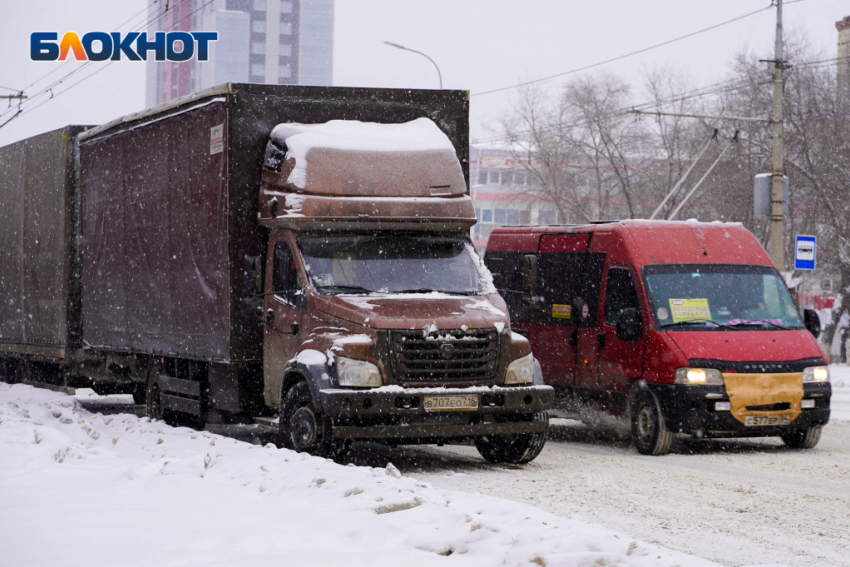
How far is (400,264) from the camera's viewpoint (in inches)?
435

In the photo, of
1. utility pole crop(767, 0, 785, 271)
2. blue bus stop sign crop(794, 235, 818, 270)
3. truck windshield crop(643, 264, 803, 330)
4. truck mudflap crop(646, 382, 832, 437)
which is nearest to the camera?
truck mudflap crop(646, 382, 832, 437)

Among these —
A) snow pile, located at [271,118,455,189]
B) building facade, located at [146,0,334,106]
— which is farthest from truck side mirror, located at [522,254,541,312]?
building facade, located at [146,0,334,106]

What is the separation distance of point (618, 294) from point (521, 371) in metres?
A: 2.78

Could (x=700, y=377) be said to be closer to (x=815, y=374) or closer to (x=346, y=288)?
(x=815, y=374)

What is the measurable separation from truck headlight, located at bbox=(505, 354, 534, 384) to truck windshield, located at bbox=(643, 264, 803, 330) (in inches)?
84.6

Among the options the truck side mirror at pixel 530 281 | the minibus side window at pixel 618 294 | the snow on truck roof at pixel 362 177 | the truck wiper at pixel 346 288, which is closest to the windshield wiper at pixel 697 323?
the minibus side window at pixel 618 294

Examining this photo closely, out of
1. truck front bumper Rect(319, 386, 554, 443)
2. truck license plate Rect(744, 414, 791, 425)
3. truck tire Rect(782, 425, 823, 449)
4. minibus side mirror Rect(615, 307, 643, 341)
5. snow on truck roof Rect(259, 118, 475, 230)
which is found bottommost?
truck tire Rect(782, 425, 823, 449)

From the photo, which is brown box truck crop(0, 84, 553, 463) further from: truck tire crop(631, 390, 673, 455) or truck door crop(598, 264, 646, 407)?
truck door crop(598, 264, 646, 407)

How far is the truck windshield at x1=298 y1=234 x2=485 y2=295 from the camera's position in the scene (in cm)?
1085

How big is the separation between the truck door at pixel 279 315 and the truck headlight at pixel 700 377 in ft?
12.7

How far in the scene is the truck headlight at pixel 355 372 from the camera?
33.3ft

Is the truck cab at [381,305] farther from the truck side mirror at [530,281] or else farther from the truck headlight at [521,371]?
the truck side mirror at [530,281]

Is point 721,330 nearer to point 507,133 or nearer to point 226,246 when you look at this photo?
→ point 226,246

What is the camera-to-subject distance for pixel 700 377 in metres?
11.9
